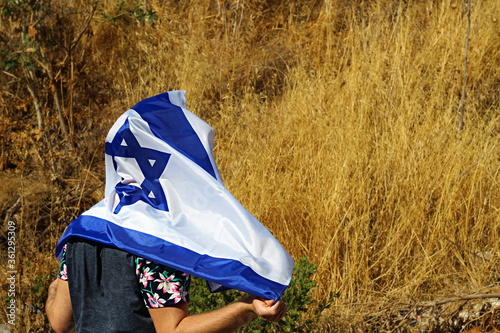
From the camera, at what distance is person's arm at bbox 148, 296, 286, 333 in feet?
4.71

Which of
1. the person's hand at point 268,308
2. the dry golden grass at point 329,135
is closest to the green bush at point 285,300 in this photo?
the dry golden grass at point 329,135

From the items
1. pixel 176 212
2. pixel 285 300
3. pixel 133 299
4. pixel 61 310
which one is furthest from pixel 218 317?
pixel 285 300

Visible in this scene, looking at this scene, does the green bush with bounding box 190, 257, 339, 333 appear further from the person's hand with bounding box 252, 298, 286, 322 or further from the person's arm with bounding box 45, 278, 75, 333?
the person's hand with bounding box 252, 298, 286, 322

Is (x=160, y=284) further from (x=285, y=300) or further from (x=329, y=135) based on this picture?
(x=329, y=135)

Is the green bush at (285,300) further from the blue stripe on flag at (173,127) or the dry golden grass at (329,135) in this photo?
the blue stripe on flag at (173,127)

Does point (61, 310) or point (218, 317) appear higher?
point (218, 317)

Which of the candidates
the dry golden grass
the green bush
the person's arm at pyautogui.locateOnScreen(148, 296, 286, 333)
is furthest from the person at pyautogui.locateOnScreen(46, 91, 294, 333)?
the dry golden grass

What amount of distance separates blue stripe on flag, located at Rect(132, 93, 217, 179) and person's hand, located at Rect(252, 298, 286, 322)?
48 centimetres

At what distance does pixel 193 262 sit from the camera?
1521 mm

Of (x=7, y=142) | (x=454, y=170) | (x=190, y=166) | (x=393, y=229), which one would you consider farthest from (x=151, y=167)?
(x=7, y=142)

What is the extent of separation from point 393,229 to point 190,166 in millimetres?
1996

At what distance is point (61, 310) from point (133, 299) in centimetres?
37

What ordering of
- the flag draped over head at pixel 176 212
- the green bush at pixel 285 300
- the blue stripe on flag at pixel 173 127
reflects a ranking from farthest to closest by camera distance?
the green bush at pixel 285 300 → the blue stripe on flag at pixel 173 127 → the flag draped over head at pixel 176 212

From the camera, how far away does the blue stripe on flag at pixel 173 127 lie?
1.70m
